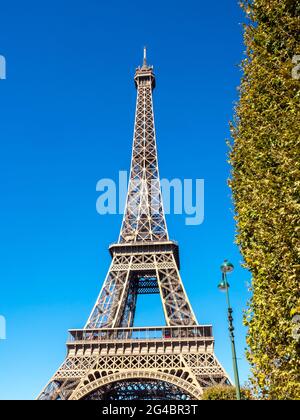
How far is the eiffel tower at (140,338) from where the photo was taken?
39.0m

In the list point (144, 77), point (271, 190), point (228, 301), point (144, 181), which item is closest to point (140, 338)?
point (144, 181)

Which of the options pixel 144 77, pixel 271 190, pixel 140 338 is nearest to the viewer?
pixel 271 190

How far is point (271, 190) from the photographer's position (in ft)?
38.3

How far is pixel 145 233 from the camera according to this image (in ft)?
177

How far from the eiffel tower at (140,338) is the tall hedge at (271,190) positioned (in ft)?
89.2

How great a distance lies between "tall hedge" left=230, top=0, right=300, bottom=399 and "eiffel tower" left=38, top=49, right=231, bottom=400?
2719cm

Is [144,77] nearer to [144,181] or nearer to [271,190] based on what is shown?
[144,181]

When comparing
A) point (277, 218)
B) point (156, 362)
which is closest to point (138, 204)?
Result: point (156, 362)

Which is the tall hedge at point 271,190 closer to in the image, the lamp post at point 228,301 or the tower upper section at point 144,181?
the lamp post at point 228,301

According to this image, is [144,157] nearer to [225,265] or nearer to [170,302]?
[170,302]

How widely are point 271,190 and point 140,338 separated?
34143 millimetres

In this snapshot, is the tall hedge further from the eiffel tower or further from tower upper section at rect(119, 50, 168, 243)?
tower upper section at rect(119, 50, 168, 243)

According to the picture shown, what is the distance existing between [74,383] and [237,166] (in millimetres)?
31462

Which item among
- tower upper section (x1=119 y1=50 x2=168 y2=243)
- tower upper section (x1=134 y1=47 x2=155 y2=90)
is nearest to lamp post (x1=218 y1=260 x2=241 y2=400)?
tower upper section (x1=119 y1=50 x2=168 y2=243)
